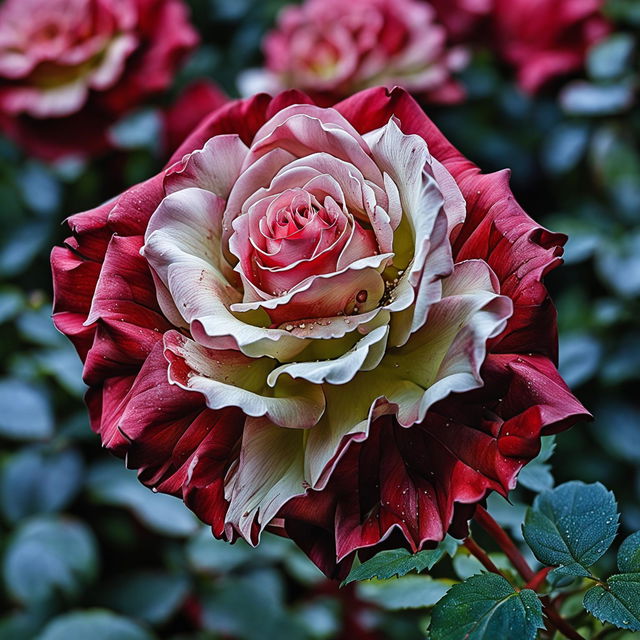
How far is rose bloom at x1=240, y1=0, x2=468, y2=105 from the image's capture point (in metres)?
1.10

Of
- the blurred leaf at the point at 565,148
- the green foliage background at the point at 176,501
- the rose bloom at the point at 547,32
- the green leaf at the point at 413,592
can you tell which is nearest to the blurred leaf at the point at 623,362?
the green foliage background at the point at 176,501

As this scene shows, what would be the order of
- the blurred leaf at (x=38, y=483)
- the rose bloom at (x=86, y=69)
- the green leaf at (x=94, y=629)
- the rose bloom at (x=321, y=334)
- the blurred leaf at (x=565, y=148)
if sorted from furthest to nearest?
the blurred leaf at (x=565, y=148) → the rose bloom at (x=86, y=69) → the blurred leaf at (x=38, y=483) → the green leaf at (x=94, y=629) → the rose bloom at (x=321, y=334)

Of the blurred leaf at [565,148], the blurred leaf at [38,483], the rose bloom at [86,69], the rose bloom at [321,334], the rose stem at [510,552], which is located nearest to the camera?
the rose bloom at [321,334]

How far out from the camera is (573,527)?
1.50 ft

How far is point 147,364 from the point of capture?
0.42 metres

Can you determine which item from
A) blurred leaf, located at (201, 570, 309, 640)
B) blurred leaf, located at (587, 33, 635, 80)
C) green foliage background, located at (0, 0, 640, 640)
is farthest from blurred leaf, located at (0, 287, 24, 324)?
blurred leaf, located at (587, 33, 635, 80)

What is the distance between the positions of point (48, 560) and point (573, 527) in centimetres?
63

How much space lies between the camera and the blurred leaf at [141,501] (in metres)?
0.90

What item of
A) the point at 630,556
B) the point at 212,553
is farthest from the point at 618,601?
the point at 212,553

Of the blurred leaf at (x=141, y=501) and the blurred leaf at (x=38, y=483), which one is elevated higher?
the blurred leaf at (x=38, y=483)

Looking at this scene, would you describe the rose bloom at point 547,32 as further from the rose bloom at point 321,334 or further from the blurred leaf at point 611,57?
the rose bloom at point 321,334

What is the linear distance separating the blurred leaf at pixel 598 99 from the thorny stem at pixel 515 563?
776 millimetres

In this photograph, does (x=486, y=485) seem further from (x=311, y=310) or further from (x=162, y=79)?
(x=162, y=79)

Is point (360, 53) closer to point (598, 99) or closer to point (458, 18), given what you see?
point (458, 18)
